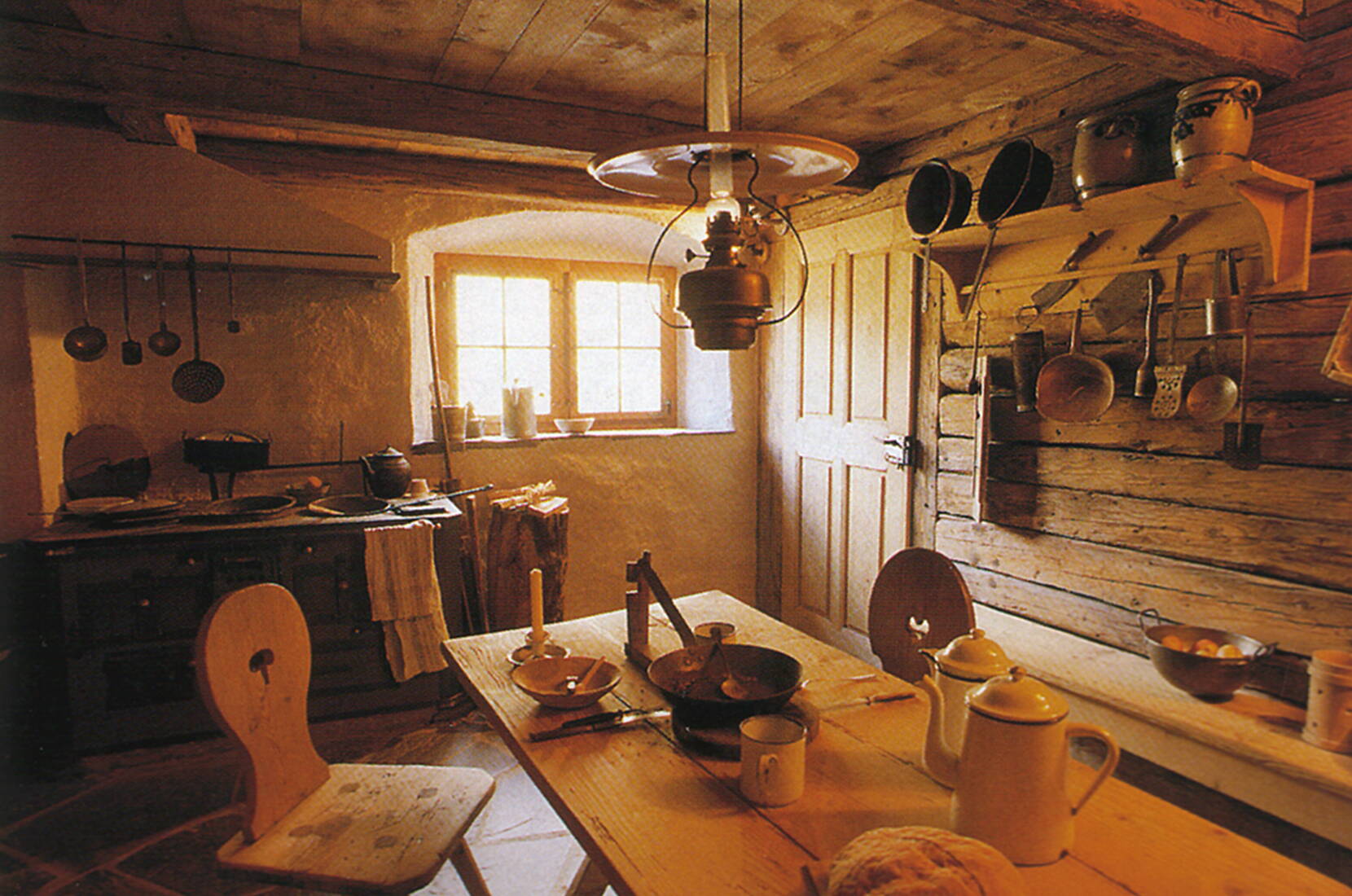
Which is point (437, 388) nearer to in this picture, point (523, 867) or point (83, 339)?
point (83, 339)

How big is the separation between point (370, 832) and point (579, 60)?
227 cm

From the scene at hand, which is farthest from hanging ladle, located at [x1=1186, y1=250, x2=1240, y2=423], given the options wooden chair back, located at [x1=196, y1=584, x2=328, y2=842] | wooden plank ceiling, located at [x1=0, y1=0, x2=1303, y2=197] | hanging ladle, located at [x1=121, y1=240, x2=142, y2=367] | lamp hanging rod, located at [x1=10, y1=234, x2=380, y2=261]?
hanging ladle, located at [x1=121, y1=240, x2=142, y2=367]

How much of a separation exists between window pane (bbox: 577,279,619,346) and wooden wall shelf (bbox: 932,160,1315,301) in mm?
2122

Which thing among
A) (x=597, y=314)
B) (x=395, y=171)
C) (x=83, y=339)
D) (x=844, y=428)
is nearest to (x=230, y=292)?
(x=83, y=339)

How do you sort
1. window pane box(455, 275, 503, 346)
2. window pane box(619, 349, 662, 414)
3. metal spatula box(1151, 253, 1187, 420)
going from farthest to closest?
window pane box(619, 349, 662, 414) < window pane box(455, 275, 503, 346) < metal spatula box(1151, 253, 1187, 420)

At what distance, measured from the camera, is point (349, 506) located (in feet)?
10.9

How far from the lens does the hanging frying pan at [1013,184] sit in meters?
2.49

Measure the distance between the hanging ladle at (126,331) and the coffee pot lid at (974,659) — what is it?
3315 mm

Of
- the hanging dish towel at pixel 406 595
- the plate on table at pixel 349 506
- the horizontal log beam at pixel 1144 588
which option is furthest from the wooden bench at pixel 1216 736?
the plate on table at pixel 349 506

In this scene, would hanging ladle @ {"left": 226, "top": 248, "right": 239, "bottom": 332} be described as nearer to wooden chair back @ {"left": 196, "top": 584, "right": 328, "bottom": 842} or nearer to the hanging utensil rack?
the hanging utensil rack

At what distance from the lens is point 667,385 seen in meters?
4.68

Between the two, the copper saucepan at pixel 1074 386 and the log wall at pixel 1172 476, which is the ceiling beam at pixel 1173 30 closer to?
the log wall at pixel 1172 476

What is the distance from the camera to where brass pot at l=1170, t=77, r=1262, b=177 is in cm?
193

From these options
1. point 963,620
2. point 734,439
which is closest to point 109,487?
point 734,439
